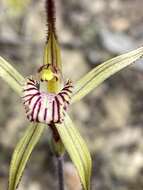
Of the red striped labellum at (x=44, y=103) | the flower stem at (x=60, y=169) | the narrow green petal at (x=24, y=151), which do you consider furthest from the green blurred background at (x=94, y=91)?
the red striped labellum at (x=44, y=103)

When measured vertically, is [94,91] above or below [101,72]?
above

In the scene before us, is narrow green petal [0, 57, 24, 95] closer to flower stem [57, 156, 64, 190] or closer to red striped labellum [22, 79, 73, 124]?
red striped labellum [22, 79, 73, 124]

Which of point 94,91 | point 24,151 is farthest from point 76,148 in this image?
point 94,91

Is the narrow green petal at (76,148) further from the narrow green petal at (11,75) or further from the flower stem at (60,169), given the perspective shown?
the narrow green petal at (11,75)

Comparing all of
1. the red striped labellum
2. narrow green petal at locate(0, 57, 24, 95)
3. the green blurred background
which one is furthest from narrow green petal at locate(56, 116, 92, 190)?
the green blurred background

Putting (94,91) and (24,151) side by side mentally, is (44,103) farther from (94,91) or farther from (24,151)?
(94,91)
